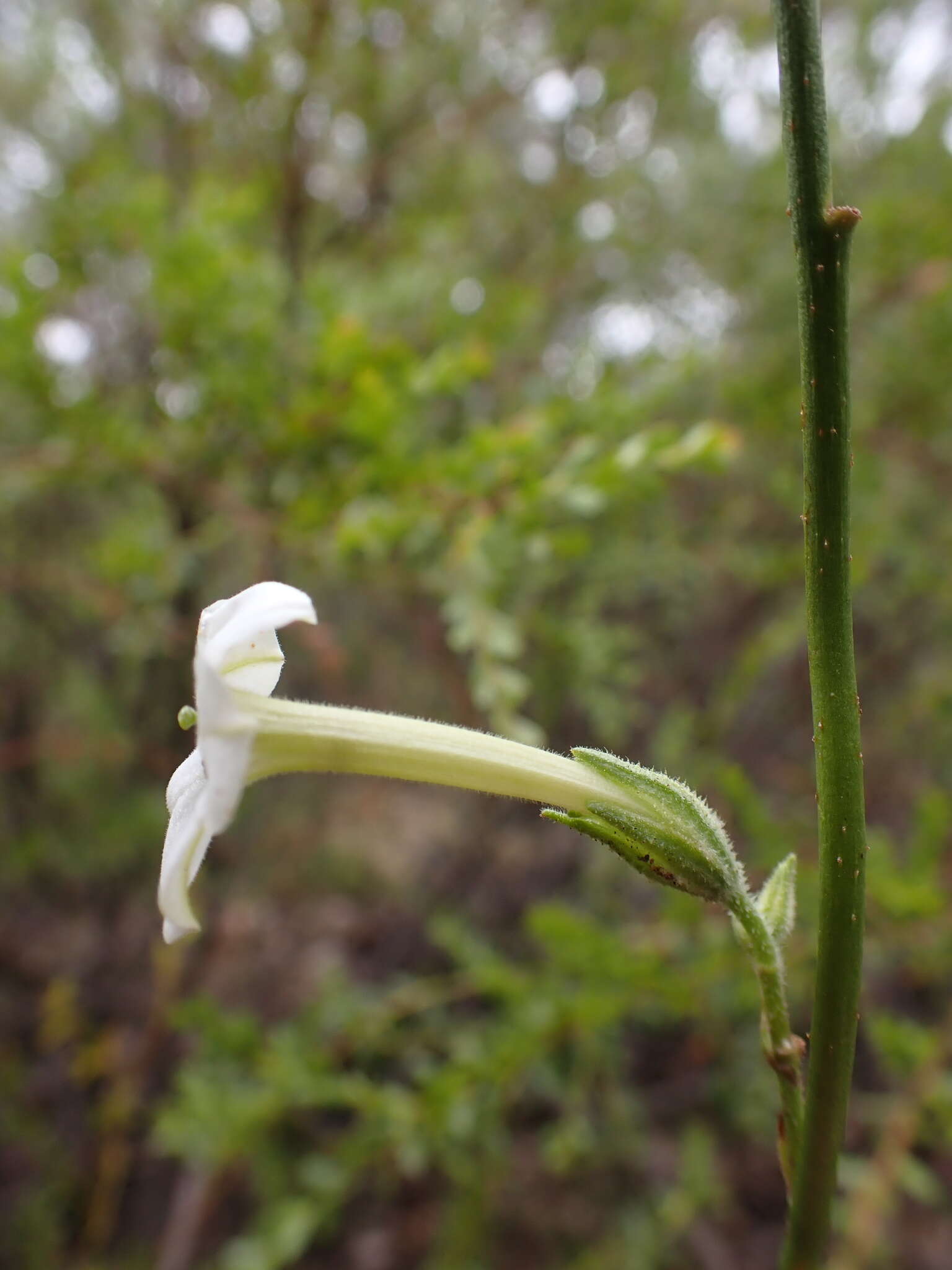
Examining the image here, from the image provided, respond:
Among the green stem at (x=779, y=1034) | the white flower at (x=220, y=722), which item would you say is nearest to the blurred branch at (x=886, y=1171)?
the green stem at (x=779, y=1034)

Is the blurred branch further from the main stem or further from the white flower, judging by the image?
the white flower

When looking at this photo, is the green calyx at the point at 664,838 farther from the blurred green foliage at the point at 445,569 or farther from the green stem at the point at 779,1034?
the blurred green foliage at the point at 445,569

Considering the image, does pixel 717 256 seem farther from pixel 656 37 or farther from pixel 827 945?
pixel 827 945

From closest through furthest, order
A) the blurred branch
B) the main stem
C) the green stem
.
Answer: the main stem → the green stem → the blurred branch

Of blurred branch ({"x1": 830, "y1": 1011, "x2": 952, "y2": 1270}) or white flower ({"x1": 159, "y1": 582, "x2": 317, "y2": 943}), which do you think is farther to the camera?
blurred branch ({"x1": 830, "y1": 1011, "x2": 952, "y2": 1270})

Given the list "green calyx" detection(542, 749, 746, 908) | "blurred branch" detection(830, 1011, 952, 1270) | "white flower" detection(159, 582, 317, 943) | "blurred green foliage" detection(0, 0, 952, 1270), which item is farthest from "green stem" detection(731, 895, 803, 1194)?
"blurred branch" detection(830, 1011, 952, 1270)

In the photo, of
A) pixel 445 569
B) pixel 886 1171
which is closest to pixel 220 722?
pixel 445 569
